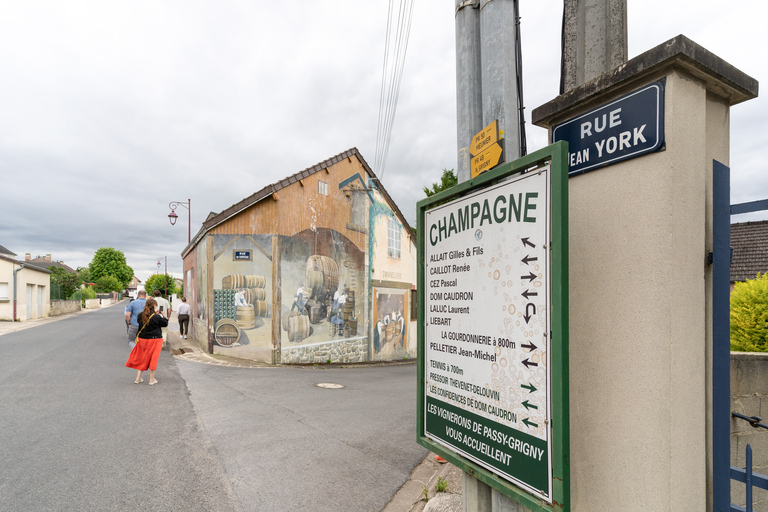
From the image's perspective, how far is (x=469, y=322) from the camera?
2.32 metres

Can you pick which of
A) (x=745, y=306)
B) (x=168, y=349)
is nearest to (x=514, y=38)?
(x=745, y=306)

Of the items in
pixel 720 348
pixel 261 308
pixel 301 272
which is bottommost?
pixel 261 308

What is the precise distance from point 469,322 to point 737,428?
8.82 ft

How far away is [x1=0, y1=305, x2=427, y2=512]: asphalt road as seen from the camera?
12.5ft

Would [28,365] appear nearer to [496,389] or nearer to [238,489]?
[238,489]

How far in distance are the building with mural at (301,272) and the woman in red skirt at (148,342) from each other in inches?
158

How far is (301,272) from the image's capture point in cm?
1303

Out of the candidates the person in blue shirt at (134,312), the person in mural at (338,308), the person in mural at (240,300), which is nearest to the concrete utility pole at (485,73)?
the person in blue shirt at (134,312)

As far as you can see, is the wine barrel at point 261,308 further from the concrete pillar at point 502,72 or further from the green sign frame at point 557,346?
the green sign frame at point 557,346

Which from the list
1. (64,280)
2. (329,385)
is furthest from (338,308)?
(64,280)

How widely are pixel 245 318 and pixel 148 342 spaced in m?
4.10

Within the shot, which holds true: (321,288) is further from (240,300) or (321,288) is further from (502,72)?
(502,72)

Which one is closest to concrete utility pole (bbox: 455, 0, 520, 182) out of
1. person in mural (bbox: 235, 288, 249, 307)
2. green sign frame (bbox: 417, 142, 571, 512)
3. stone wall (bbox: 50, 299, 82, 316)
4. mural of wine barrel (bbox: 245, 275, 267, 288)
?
green sign frame (bbox: 417, 142, 571, 512)

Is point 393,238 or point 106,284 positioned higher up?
point 393,238
